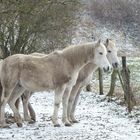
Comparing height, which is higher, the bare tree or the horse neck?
the bare tree

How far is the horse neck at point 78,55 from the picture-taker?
1111cm

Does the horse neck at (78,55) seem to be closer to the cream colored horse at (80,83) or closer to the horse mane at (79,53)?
the horse mane at (79,53)

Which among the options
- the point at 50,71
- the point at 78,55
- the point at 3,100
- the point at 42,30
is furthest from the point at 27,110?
the point at 42,30

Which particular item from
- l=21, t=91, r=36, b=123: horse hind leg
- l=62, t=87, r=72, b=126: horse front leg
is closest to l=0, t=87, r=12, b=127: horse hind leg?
l=21, t=91, r=36, b=123: horse hind leg

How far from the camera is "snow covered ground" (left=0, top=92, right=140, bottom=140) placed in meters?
9.52

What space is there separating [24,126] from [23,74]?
131cm

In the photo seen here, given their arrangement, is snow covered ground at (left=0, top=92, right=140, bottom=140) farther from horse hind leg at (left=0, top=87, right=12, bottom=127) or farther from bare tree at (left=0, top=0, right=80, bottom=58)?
bare tree at (left=0, top=0, right=80, bottom=58)

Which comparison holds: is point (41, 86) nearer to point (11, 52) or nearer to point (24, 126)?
point (24, 126)

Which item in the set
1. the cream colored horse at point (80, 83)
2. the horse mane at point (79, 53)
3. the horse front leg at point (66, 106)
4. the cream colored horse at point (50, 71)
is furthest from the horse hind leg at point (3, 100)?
the cream colored horse at point (80, 83)

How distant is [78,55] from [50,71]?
85 cm

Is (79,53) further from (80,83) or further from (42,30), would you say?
(42,30)

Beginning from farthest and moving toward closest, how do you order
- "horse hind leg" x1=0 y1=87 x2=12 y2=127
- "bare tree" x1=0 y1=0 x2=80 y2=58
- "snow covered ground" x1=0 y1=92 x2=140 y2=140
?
"bare tree" x1=0 y1=0 x2=80 y2=58 → "horse hind leg" x1=0 y1=87 x2=12 y2=127 → "snow covered ground" x1=0 y1=92 x2=140 y2=140

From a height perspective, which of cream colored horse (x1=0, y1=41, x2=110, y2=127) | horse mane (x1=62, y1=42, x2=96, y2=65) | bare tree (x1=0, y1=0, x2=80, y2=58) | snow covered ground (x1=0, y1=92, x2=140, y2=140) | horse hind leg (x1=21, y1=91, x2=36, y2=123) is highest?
bare tree (x1=0, y1=0, x2=80, y2=58)

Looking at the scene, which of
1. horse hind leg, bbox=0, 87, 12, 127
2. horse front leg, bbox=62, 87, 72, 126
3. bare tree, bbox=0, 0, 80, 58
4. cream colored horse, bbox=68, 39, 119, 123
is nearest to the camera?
horse hind leg, bbox=0, 87, 12, 127
